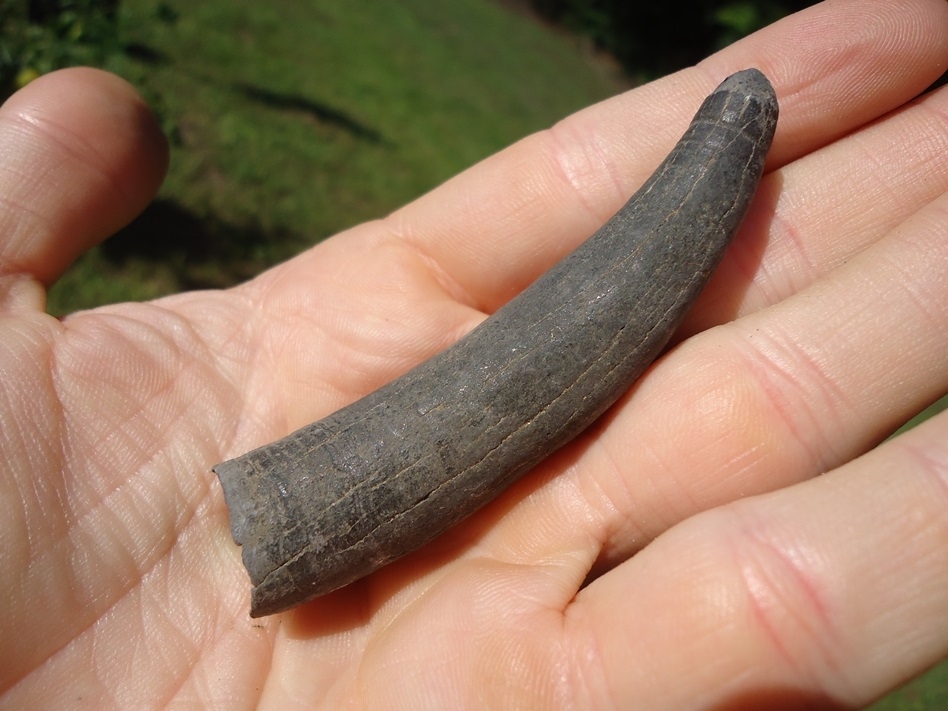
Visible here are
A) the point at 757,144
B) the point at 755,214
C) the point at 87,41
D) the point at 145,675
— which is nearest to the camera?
the point at 145,675

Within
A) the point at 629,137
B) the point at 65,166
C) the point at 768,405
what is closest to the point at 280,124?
the point at 65,166

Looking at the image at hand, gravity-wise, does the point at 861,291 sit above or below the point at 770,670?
above

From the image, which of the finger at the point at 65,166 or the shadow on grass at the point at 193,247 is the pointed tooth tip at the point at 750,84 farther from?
the shadow on grass at the point at 193,247

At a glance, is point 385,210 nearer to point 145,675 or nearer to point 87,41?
point 87,41

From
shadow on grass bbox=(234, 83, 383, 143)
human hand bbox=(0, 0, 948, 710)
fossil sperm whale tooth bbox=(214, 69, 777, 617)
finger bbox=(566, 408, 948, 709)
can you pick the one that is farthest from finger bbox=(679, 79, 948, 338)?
shadow on grass bbox=(234, 83, 383, 143)

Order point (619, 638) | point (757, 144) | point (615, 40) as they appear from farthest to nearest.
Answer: point (615, 40) → point (757, 144) → point (619, 638)

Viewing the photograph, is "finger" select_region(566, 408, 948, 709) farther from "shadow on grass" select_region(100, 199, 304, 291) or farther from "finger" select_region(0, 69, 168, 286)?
"shadow on grass" select_region(100, 199, 304, 291)

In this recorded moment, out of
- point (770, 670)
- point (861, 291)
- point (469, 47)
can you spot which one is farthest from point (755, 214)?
point (469, 47)
